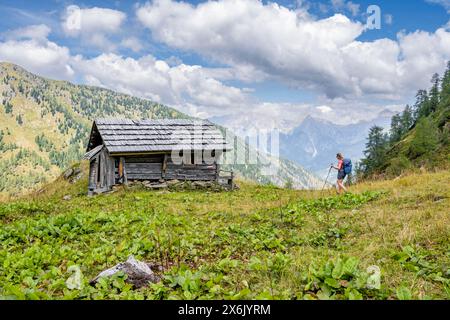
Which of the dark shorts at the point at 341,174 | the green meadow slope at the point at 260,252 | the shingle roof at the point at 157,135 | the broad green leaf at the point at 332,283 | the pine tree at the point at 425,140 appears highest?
the pine tree at the point at 425,140

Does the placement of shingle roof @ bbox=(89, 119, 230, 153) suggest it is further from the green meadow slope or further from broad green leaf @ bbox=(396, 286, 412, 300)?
broad green leaf @ bbox=(396, 286, 412, 300)

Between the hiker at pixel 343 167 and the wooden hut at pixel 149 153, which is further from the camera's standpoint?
the wooden hut at pixel 149 153

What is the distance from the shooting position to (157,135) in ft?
92.5

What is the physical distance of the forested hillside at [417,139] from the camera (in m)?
58.2

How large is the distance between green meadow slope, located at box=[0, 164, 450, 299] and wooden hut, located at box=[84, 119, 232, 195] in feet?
43.2

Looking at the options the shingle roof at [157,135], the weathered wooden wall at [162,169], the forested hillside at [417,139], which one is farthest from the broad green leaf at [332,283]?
the forested hillside at [417,139]

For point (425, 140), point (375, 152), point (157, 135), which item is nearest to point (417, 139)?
point (425, 140)

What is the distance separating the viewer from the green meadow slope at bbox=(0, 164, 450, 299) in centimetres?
431

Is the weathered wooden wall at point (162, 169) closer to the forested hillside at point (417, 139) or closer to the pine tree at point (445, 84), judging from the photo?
the forested hillside at point (417, 139)

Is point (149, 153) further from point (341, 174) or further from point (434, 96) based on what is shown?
point (434, 96)

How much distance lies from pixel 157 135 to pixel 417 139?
53292 millimetres

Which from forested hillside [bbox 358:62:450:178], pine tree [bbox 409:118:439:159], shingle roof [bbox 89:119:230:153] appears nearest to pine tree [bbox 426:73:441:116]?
forested hillside [bbox 358:62:450:178]

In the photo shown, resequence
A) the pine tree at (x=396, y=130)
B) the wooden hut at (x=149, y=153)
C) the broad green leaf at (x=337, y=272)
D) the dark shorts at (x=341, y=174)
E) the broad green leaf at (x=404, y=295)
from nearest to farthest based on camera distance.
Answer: the broad green leaf at (x=404, y=295), the broad green leaf at (x=337, y=272), the dark shorts at (x=341, y=174), the wooden hut at (x=149, y=153), the pine tree at (x=396, y=130)
